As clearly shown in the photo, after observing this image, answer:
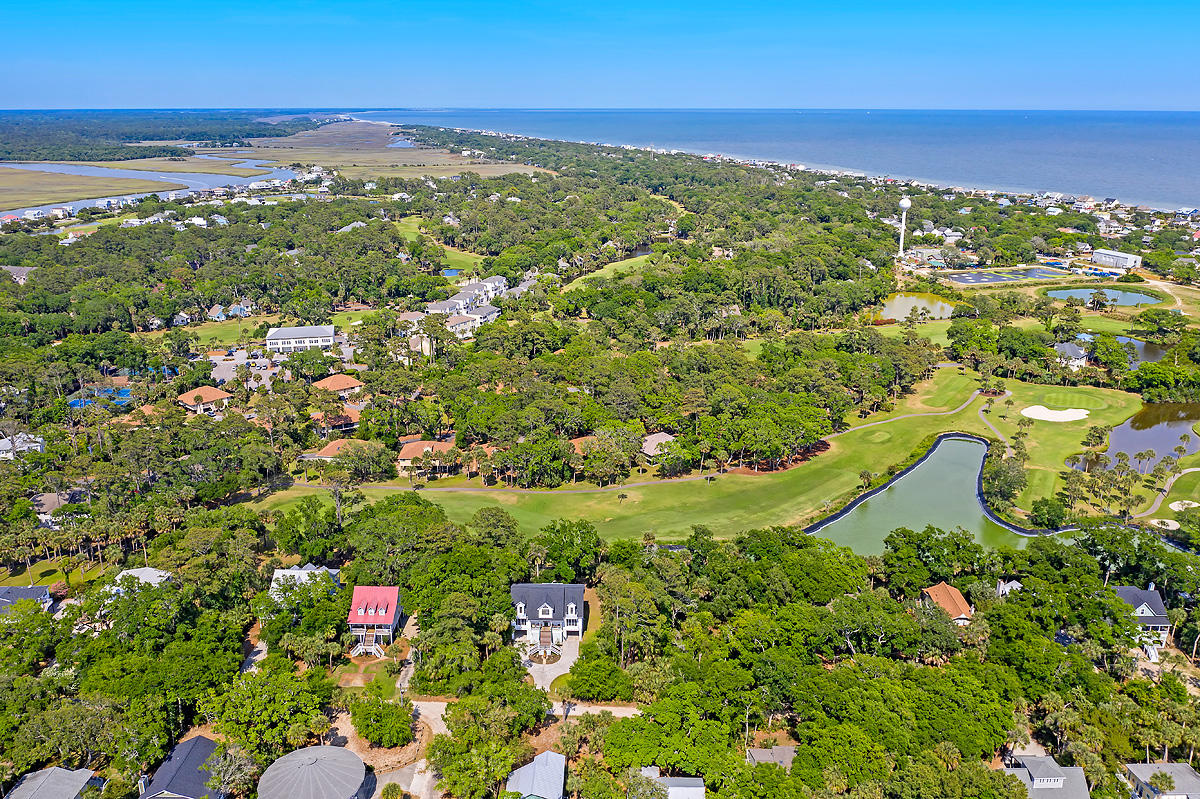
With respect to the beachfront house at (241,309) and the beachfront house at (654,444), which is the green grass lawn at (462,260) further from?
the beachfront house at (654,444)

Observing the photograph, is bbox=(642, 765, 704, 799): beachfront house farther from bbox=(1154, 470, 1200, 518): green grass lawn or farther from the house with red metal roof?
bbox=(1154, 470, 1200, 518): green grass lawn

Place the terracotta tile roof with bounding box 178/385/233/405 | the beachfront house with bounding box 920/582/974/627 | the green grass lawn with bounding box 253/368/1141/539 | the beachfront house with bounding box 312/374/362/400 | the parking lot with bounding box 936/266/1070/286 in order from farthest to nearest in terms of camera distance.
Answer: the parking lot with bounding box 936/266/1070/286
the beachfront house with bounding box 312/374/362/400
the terracotta tile roof with bounding box 178/385/233/405
the green grass lawn with bounding box 253/368/1141/539
the beachfront house with bounding box 920/582/974/627

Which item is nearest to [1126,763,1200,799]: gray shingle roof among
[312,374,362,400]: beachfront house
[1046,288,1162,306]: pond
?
[312,374,362,400]: beachfront house

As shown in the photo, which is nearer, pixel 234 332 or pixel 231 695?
pixel 231 695

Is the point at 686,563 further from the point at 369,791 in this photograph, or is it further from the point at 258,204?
the point at 258,204

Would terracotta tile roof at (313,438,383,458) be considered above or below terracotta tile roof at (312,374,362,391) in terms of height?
below

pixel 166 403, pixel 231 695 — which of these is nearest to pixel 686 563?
pixel 231 695

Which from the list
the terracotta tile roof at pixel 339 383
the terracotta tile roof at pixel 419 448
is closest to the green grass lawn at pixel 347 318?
the terracotta tile roof at pixel 339 383

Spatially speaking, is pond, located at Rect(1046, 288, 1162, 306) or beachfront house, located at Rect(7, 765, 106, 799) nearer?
beachfront house, located at Rect(7, 765, 106, 799)
